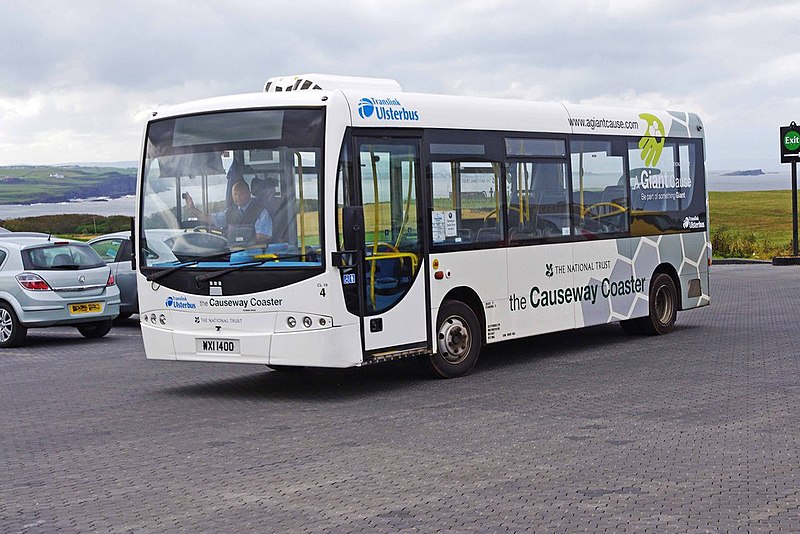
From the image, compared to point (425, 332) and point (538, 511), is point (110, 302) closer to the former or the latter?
point (425, 332)

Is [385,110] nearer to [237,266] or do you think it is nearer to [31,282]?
[237,266]

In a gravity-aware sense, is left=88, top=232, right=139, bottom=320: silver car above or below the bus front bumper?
above

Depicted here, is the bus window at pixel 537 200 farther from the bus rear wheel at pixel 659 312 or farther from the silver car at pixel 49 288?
the silver car at pixel 49 288

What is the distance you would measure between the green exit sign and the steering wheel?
58.7ft

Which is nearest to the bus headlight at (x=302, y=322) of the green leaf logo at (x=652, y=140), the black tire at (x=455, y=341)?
the black tire at (x=455, y=341)

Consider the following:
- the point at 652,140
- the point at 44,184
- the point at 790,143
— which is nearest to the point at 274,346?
the point at 652,140

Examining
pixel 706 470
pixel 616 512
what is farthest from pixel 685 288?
pixel 616 512

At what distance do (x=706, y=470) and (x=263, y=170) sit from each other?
18.1ft

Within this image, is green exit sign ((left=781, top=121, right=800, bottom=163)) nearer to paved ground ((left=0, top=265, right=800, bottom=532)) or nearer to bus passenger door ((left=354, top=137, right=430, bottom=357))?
paved ground ((left=0, top=265, right=800, bottom=532))

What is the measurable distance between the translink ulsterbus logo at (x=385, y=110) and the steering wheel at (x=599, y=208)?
357 cm

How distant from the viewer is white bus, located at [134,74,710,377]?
38.7 feet

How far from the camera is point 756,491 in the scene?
24.7 feet

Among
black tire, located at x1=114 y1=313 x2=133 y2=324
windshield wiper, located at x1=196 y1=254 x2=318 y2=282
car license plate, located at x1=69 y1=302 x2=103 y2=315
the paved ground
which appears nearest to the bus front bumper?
the paved ground

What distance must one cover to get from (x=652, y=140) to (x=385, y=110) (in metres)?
5.80
